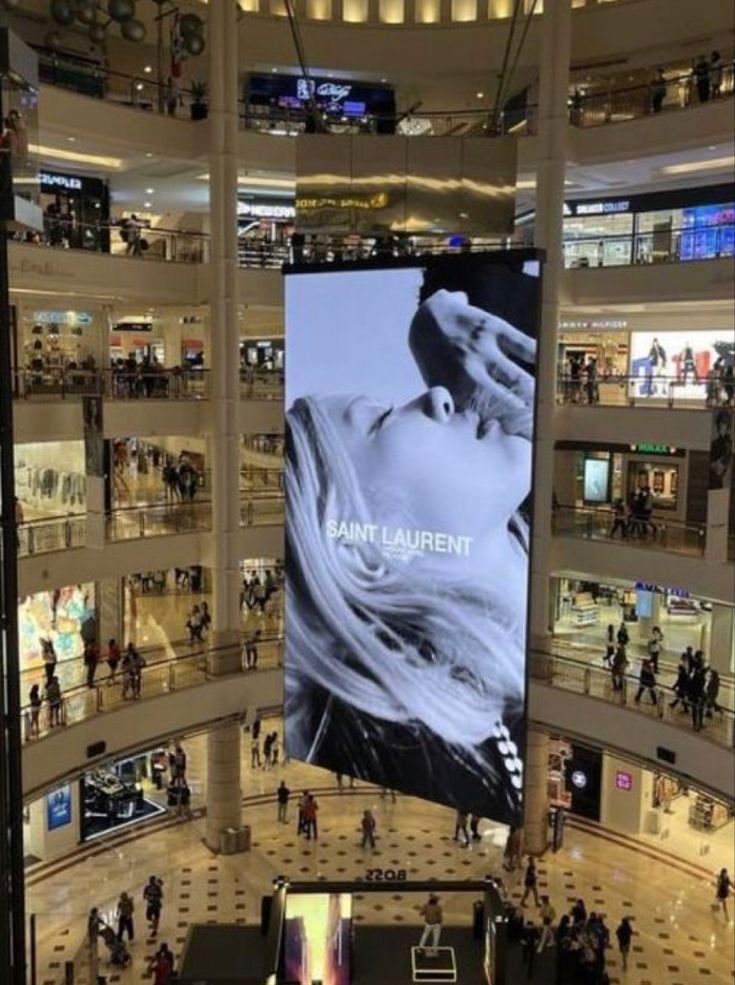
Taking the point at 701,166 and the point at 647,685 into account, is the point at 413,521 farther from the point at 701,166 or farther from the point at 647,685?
the point at 701,166

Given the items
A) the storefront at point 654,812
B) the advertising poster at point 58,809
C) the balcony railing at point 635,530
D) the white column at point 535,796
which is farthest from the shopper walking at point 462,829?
the advertising poster at point 58,809

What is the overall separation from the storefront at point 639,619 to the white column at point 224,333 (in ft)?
19.7

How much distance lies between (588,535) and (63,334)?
13.2 meters

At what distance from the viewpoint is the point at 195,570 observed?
25.4 metres

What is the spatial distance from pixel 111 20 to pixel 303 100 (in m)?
4.43

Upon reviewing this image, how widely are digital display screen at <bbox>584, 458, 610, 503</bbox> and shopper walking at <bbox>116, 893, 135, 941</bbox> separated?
13.4 meters

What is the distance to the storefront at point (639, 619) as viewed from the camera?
2083 centimetres

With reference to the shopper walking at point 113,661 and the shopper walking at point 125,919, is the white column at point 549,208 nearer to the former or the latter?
the shopper walking at point 113,661

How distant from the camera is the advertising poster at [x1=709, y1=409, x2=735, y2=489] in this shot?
1598 cm

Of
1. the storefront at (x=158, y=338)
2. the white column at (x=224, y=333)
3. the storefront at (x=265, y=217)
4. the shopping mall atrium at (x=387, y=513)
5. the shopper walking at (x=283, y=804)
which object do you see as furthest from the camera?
the storefront at (x=158, y=338)

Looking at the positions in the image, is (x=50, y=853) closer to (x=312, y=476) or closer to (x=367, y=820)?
Answer: (x=367, y=820)

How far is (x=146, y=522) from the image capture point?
19641 mm

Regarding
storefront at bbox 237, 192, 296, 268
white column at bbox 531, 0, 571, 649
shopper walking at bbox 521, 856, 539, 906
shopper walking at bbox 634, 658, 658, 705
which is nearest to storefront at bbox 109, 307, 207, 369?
storefront at bbox 237, 192, 296, 268

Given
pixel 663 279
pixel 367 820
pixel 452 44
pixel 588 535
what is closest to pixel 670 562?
pixel 588 535
